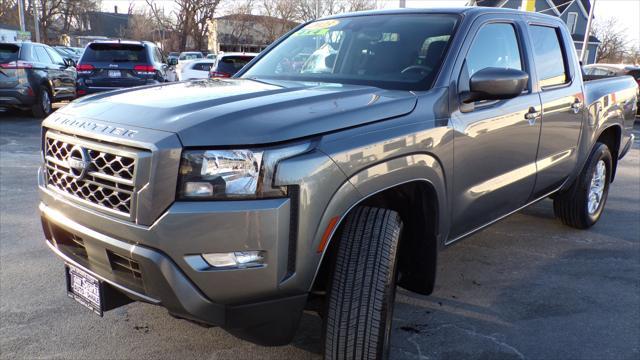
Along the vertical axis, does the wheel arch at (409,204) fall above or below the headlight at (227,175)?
below

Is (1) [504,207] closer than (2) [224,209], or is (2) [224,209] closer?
(2) [224,209]

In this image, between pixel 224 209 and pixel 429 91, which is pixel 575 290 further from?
pixel 224 209

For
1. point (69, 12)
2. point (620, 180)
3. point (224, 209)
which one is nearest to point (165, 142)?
point (224, 209)

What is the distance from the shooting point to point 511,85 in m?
2.95

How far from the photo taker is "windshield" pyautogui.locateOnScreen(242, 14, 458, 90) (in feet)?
10.4

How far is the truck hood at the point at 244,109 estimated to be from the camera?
2118 millimetres

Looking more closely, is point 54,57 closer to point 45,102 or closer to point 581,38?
point 45,102

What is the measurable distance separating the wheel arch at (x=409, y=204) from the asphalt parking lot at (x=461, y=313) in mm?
477

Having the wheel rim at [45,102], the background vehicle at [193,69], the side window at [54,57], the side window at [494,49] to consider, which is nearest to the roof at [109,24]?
the background vehicle at [193,69]

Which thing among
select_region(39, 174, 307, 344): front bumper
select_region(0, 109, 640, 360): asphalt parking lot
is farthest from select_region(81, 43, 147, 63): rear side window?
select_region(39, 174, 307, 344): front bumper

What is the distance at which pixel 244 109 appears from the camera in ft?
7.46

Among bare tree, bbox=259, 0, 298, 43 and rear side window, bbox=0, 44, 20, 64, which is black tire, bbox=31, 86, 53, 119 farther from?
bare tree, bbox=259, 0, 298, 43

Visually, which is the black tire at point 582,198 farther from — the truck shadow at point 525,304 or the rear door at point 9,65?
the rear door at point 9,65

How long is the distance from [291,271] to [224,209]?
1.21 feet
